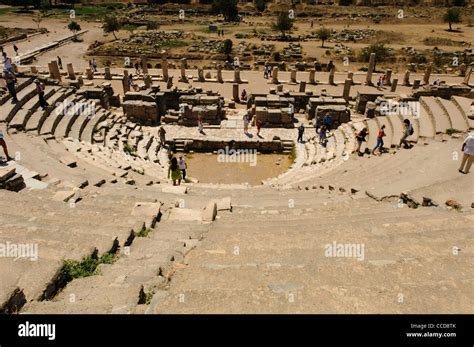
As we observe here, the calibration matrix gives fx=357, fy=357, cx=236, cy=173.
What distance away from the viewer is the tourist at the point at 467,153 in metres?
11.9

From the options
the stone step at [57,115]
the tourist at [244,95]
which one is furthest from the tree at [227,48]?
the stone step at [57,115]

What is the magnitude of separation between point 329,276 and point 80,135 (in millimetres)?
16976

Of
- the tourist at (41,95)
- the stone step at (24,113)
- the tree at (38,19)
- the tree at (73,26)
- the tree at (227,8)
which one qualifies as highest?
the tree at (227,8)

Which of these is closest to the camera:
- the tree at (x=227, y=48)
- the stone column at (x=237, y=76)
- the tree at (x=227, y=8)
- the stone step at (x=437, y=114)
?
the stone step at (x=437, y=114)

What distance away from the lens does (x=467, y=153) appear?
12180 millimetres

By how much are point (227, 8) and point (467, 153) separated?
60707mm

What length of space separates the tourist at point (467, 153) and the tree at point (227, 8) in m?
60.0

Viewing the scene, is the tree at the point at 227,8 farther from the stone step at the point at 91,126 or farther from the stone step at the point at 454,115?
the stone step at the point at 454,115

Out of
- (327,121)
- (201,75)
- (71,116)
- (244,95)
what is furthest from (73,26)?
(327,121)

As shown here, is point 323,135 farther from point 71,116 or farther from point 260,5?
point 260,5

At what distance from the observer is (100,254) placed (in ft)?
22.4

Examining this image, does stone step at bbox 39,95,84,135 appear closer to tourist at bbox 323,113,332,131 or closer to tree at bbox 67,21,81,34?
tourist at bbox 323,113,332,131
